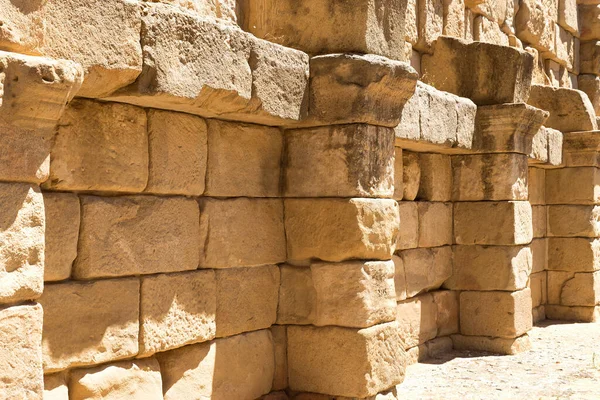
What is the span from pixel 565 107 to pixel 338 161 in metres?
6.41

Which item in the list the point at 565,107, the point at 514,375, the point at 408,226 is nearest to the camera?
the point at 514,375

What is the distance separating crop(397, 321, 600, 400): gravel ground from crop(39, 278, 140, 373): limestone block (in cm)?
295

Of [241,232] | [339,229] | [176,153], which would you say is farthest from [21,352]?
[339,229]

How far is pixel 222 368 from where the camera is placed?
5.13m

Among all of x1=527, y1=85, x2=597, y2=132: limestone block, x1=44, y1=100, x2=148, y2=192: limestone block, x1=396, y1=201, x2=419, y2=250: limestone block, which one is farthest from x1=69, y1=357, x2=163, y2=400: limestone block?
x1=527, y1=85, x2=597, y2=132: limestone block

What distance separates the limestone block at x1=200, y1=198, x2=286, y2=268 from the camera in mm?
5047

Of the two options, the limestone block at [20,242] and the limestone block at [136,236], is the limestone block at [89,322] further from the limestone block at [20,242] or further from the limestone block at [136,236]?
the limestone block at [20,242]

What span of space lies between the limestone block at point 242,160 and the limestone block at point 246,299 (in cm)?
53

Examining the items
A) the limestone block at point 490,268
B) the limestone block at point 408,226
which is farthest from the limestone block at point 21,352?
the limestone block at point 490,268

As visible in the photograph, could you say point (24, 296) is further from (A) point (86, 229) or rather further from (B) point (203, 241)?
(B) point (203, 241)

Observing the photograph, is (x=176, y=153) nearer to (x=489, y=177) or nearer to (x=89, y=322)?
(x=89, y=322)

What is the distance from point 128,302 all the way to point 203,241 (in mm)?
757

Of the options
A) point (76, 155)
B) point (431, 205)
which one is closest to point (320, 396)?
point (76, 155)

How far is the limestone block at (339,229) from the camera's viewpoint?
539cm
